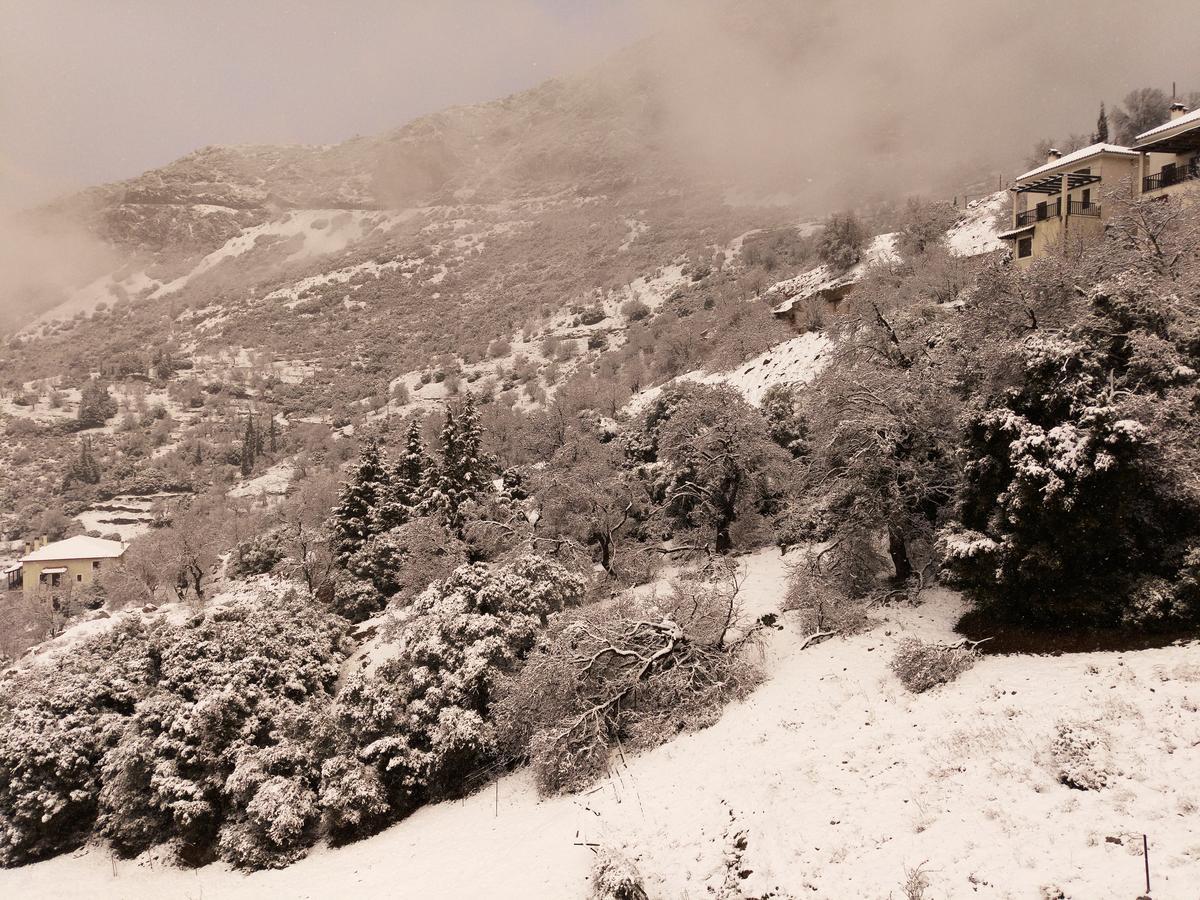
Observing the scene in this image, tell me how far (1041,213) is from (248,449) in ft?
254

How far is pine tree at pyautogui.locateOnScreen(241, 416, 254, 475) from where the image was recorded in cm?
7712

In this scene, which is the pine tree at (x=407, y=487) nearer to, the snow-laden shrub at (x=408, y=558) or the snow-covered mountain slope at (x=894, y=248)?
the snow-laden shrub at (x=408, y=558)

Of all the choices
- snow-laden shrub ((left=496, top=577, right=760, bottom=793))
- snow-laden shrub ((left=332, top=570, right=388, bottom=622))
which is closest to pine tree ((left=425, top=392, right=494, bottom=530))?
snow-laden shrub ((left=332, top=570, right=388, bottom=622))

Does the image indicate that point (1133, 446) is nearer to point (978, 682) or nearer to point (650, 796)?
point (978, 682)

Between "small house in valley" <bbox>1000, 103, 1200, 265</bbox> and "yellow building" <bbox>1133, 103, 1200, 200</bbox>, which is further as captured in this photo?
"small house in valley" <bbox>1000, 103, 1200, 265</bbox>

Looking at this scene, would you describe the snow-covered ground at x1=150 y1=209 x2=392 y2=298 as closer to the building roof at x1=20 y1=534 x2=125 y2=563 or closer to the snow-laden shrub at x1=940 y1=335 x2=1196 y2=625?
the building roof at x1=20 y1=534 x2=125 y2=563

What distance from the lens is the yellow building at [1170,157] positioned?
26.3 m

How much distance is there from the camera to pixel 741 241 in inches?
3489

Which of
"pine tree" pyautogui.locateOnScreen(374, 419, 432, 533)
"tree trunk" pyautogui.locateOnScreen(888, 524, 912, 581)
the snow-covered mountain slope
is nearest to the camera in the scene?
"tree trunk" pyautogui.locateOnScreen(888, 524, 912, 581)

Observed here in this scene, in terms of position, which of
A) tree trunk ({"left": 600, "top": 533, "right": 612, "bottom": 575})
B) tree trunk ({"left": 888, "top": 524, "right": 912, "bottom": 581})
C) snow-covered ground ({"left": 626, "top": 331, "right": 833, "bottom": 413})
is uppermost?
snow-covered ground ({"left": 626, "top": 331, "right": 833, "bottom": 413})

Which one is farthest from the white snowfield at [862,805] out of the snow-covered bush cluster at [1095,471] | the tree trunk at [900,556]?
the tree trunk at [900,556]

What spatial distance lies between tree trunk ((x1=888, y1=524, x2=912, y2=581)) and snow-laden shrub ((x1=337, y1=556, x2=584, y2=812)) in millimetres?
10096

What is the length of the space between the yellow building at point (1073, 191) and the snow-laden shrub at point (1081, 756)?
24.3m

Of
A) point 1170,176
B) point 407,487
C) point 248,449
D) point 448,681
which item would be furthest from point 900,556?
point 248,449
